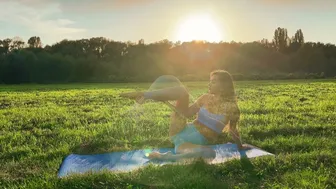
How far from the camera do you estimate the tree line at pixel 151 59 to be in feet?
197

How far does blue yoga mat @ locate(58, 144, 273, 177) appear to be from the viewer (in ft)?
18.5

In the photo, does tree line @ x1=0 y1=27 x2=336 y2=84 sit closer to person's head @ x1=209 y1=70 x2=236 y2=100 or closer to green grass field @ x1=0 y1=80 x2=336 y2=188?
green grass field @ x1=0 y1=80 x2=336 y2=188

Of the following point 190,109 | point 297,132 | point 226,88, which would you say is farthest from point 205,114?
point 297,132

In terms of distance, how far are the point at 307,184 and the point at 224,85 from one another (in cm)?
227

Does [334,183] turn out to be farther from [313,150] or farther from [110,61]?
[110,61]

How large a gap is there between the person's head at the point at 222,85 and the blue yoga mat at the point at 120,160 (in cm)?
94

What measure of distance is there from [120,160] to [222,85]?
208 centimetres

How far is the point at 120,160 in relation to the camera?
6129mm

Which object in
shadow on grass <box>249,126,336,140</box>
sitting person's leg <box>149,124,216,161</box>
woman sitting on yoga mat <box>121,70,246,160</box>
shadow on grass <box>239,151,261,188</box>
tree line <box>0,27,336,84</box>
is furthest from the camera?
tree line <box>0,27,336,84</box>

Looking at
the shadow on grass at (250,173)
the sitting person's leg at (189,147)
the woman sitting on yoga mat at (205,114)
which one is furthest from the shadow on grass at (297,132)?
the shadow on grass at (250,173)

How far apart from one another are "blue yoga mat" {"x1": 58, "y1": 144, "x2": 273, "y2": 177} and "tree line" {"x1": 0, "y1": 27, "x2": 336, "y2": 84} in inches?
1693

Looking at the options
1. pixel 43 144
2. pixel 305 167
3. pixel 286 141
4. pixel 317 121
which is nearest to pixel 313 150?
pixel 286 141

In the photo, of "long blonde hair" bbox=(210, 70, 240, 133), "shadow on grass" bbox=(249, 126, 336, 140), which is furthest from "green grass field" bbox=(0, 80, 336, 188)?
"long blonde hair" bbox=(210, 70, 240, 133)

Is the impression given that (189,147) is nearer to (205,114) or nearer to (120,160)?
(205,114)
